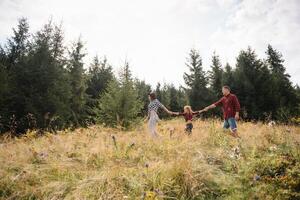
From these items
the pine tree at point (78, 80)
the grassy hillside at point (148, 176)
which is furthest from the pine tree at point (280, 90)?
the pine tree at point (78, 80)

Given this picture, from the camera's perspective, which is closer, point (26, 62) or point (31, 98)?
point (31, 98)

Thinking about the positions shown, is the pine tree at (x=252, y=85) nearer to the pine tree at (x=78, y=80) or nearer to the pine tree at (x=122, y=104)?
the pine tree at (x=122, y=104)

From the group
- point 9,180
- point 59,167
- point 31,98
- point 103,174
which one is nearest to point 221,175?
point 103,174

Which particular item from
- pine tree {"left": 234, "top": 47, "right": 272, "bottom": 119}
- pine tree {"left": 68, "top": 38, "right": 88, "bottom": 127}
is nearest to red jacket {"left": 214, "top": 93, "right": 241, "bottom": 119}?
pine tree {"left": 234, "top": 47, "right": 272, "bottom": 119}

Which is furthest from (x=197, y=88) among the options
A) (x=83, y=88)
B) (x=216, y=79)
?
(x=83, y=88)

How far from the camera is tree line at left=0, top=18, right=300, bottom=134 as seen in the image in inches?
575

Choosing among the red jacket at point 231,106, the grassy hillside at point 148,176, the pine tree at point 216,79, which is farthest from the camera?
the pine tree at point 216,79

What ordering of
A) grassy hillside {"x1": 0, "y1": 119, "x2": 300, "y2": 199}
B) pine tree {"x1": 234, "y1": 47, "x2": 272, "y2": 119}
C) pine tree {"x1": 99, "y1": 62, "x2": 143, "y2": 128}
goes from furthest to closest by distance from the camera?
pine tree {"x1": 234, "y1": 47, "x2": 272, "y2": 119} → pine tree {"x1": 99, "y1": 62, "x2": 143, "y2": 128} → grassy hillside {"x1": 0, "y1": 119, "x2": 300, "y2": 199}

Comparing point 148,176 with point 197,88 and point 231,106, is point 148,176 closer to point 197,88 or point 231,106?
point 231,106

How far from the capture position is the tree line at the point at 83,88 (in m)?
14.6

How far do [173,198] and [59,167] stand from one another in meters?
2.47

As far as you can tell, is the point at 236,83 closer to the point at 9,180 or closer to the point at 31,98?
the point at 31,98

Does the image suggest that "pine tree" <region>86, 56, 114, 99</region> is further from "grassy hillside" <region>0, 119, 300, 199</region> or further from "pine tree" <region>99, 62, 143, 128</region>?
"grassy hillside" <region>0, 119, 300, 199</region>

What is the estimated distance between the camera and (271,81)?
77.9 feet
